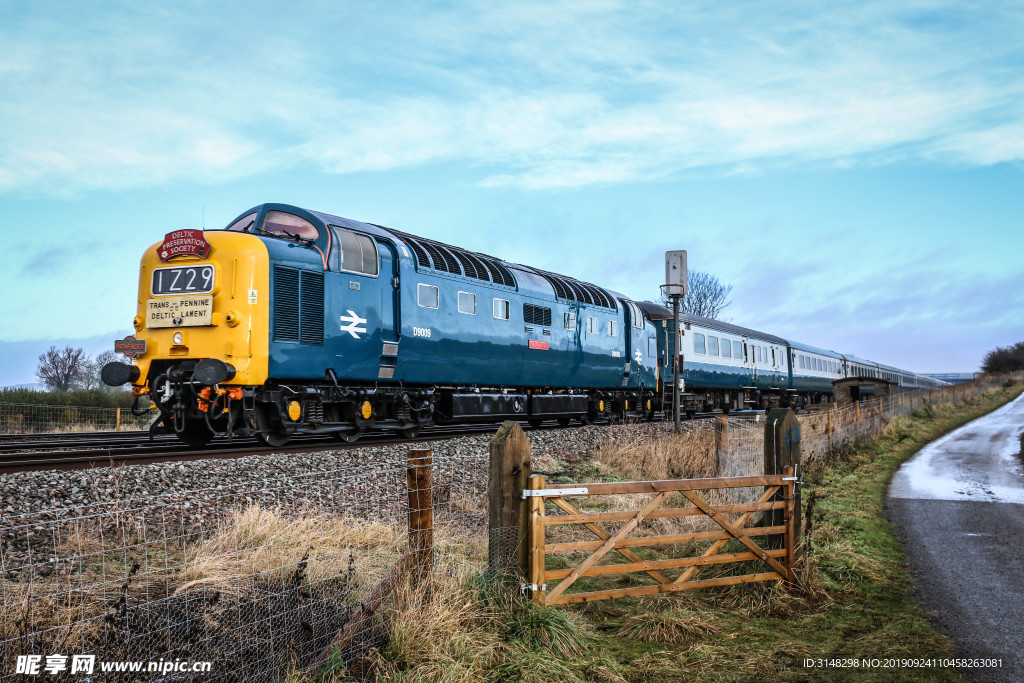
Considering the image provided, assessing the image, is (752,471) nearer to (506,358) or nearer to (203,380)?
(506,358)

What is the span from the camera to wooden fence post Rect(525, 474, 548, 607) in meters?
5.95

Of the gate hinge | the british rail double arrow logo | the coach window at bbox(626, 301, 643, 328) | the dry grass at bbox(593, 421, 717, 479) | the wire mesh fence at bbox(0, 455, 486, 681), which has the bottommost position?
the wire mesh fence at bbox(0, 455, 486, 681)

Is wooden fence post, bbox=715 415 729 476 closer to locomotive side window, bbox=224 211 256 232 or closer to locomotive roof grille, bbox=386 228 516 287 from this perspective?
locomotive roof grille, bbox=386 228 516 287

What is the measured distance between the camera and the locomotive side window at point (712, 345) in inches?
1193

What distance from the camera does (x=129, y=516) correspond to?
7.99m

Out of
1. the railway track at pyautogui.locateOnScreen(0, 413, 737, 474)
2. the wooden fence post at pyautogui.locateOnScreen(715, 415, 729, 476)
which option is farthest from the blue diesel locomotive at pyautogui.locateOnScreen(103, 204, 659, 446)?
the wooden fence post at pyautogui.locateOnScreen(715, 415, 729, 476)

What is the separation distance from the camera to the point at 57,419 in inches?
1160

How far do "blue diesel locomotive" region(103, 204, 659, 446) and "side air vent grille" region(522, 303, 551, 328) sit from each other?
0.08 meters

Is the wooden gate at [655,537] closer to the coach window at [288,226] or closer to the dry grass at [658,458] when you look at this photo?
the dry grass at [658,458]

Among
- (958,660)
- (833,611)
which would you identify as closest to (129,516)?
(833,611)

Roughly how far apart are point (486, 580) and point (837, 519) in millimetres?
6458

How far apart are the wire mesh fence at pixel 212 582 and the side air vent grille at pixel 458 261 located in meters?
7.26

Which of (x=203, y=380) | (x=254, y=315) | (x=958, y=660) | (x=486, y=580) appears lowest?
(x=958, y=660)

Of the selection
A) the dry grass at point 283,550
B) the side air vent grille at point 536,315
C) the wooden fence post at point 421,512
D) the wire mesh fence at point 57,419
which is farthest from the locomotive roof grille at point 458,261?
the wire mesh fence at point 57,419
